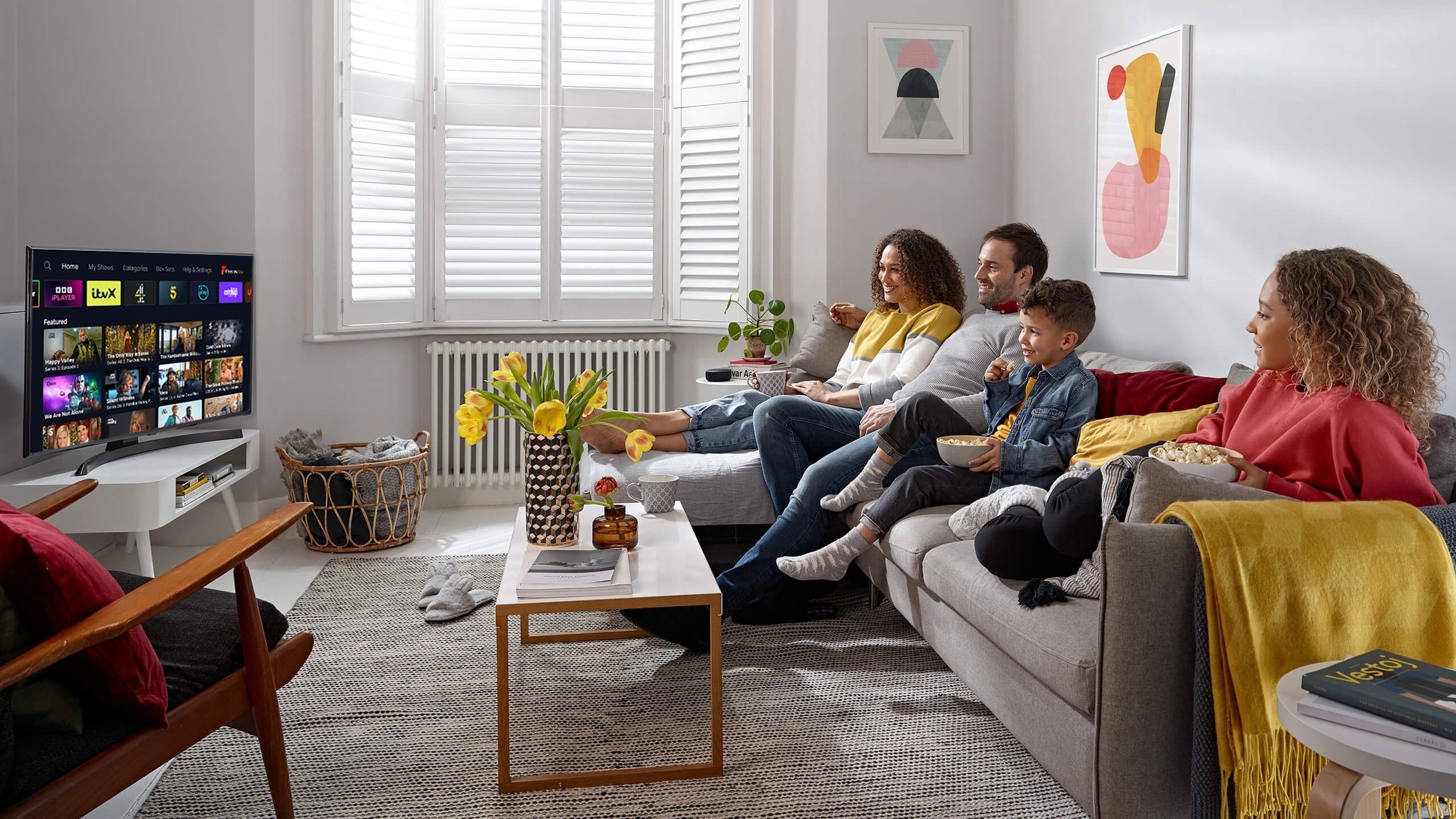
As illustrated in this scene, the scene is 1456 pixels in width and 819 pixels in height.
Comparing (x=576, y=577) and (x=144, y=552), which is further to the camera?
(x=144, y=552)

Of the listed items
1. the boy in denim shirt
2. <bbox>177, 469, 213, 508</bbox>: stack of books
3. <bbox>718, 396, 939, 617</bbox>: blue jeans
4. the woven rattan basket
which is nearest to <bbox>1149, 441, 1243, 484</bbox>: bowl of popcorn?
the boy in denim shirt

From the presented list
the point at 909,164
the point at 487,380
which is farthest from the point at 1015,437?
the point at 487,380

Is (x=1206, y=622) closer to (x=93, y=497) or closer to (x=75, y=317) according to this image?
(x=93, y=497)

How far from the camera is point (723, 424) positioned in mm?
3555

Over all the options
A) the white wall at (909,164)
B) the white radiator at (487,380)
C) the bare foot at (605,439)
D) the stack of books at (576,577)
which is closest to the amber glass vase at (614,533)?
the stack of books at (576,577)

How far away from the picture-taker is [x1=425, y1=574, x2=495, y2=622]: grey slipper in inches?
121

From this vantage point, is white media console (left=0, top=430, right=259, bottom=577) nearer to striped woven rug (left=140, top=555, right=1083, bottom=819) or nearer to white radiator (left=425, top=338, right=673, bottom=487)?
striped woven rug (left=140, top=555, right=1083, bottom=819)

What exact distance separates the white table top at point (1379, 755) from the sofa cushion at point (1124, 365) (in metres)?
1.52

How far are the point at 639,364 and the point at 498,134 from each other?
1.23m

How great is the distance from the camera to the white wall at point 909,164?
4.19 m

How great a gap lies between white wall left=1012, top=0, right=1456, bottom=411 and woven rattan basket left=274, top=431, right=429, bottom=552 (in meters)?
2.61

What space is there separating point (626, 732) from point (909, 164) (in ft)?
9.15

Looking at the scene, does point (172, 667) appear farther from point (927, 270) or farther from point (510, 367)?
point (927, 270)

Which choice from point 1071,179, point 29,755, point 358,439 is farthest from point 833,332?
point 29,755
